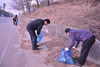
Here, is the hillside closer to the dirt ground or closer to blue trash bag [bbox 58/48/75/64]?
the dirt ground

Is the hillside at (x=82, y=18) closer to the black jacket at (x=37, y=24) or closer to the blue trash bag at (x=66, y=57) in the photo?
the blue trash bag at (x=66, y=57)

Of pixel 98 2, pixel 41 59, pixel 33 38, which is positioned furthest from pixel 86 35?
pixel 98 2

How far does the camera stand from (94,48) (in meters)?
3.30

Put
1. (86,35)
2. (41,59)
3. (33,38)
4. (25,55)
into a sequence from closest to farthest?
(86,35)
(41,59)
(25,55)
(33,38)

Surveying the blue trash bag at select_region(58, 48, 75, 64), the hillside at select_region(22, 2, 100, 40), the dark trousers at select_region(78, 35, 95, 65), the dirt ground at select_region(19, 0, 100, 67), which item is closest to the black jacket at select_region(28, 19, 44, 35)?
the dirt ground at select_region(19, 0, 100, 67)

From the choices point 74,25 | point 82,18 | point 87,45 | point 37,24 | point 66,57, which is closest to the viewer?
point 87,45

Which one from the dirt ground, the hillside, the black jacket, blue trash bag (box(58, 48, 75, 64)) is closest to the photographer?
blue trash bag (box(58, 48, 75, 64))

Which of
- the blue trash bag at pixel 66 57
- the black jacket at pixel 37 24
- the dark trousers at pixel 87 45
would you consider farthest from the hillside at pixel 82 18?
the black jacket at pixel 37 24

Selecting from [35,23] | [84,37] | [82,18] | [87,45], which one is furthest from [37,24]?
[82,18]

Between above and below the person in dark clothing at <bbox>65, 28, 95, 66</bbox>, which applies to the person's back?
above

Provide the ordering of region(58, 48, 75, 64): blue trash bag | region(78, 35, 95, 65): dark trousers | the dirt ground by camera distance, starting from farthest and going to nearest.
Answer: the dirt ground → region(58, 48, 75, 64): blue trash bag → region(78, 35, 95, 65): dark trousers

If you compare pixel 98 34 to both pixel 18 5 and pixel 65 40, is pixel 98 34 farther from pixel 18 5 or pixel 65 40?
pixel 18 5

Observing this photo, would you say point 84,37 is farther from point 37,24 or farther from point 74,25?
point 74,25

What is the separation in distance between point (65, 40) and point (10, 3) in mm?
36402
